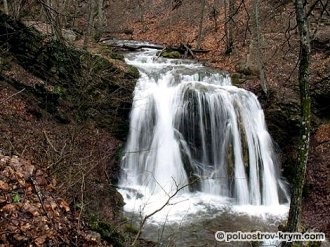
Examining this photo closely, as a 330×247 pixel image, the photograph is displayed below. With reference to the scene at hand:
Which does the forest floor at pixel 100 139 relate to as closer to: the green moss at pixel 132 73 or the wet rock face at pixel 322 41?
the wet rock face at pixel 322 41

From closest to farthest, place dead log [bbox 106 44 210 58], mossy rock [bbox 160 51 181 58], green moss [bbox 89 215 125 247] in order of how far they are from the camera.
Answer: green moss [bbox 89 215 125 247], mossy rock [bbox 160 51 181 58], dead log [bbox 106 44 210 58]

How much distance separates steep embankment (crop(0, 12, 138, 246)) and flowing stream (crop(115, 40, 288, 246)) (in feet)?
2.30

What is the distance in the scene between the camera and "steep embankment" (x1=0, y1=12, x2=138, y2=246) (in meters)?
4.70

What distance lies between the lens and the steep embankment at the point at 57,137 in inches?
185

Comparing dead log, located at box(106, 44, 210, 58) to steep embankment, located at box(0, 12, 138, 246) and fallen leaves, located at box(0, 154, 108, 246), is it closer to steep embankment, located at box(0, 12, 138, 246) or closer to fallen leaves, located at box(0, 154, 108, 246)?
steep embankment, located at box(0, 12, 138, 246)

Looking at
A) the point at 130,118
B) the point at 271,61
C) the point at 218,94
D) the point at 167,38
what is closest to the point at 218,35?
the point at 167,38

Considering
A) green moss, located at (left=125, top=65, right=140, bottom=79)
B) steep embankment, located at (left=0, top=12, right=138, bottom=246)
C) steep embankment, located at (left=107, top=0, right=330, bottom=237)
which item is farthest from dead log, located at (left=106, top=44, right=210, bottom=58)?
green moss, located at (left=125, top=65, right=140, bottom=79)

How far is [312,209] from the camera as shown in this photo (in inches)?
472

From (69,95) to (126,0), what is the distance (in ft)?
62.5

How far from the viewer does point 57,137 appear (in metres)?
9.27

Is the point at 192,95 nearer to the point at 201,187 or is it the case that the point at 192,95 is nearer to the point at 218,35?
the point at 201,187

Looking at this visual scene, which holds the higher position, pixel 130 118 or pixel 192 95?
pixel 192 95

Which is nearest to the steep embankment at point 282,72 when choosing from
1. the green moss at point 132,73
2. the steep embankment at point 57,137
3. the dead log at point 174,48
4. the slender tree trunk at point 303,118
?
the dead log at point 174,48

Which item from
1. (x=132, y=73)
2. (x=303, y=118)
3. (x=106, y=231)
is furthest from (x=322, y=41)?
(x=106, y=231)
